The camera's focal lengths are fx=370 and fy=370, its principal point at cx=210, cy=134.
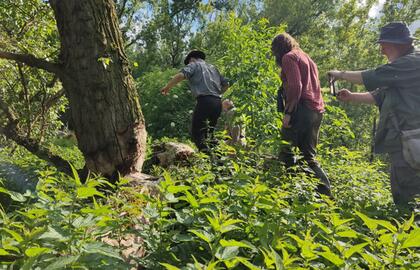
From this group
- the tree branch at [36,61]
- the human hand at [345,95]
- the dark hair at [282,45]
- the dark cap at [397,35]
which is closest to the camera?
the dark cap at [397,35]

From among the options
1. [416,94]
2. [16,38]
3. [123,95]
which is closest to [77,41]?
[123,95]

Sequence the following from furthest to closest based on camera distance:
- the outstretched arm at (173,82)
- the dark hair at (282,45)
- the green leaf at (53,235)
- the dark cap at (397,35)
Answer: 1. the outstretched arm at (173,82)
2. the dark hair at (282,45)
3. the dark cap at (397,35)
4. the green leaf at (53,235)

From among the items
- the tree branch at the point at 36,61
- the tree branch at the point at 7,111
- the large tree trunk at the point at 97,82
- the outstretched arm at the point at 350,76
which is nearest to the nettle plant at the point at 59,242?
the large tree trunk at the point at 97,82

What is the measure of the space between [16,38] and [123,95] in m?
2.50

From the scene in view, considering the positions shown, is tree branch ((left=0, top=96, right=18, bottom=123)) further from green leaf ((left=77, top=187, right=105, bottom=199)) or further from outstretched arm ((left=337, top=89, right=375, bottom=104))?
outstretched arm ((left=337, top=89, right=375, bottom=104))

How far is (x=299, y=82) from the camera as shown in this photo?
4.13 meters

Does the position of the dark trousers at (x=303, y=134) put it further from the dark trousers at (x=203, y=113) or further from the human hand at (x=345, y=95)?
the dark trousers at (x=203, y=113)

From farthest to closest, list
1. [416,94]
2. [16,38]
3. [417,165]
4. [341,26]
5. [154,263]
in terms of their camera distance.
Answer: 1. [341,26]
2. [16,38]
3. [416,94]
4. [417,165]
5. [154,263]

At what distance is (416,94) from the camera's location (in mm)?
3553

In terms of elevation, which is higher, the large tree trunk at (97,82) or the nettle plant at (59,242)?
the large tree trunk at (97,82)

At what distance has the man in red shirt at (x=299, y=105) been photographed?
4.16 metres

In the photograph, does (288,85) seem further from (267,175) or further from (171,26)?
(171,26)

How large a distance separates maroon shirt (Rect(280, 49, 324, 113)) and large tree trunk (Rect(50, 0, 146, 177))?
5.78ft

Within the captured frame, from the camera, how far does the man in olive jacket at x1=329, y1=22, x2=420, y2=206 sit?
351cm
